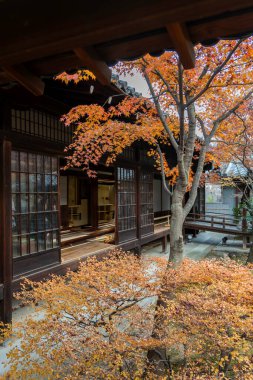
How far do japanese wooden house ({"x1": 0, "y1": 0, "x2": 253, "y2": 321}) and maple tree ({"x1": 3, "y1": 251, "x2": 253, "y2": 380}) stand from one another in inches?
82.6

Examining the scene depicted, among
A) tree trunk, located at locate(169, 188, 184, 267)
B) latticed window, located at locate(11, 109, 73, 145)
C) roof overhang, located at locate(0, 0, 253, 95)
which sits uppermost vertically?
latticed window, located at locate(11, 109, 73, 145)

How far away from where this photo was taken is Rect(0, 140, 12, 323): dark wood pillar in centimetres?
490

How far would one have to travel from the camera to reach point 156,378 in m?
2.91

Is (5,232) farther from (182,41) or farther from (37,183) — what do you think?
(182,41)

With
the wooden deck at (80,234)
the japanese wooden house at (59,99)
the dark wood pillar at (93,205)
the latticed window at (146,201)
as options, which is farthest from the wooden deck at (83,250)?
the dark wood pillar at (93,205)

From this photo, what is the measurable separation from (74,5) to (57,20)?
11 centimetres

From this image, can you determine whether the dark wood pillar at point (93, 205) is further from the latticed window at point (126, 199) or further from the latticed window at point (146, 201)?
the latticed window at point (126, 199)

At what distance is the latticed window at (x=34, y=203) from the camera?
17.4ft

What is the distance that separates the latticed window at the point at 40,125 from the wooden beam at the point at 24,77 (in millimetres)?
3681

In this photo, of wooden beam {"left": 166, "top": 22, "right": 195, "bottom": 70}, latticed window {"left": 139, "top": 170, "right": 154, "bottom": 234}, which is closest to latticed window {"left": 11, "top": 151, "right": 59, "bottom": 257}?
wooden beam {"left": 166, "top": 22, "right": 195, "bottom": 70}

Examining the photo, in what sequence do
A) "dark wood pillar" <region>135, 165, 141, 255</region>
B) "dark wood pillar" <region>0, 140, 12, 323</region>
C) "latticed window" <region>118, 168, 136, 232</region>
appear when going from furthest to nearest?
"dark wood pillar" <region>135, 165, 141, 255</region> < "latticed window" <region>118, 168, 136, 232</region> < "dark wood pillar" <region>0, 140, 12, 323</region>

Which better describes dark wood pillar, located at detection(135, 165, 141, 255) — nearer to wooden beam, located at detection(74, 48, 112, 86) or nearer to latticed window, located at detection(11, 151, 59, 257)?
latticed window, located at detection(11, 151, 59, 257)

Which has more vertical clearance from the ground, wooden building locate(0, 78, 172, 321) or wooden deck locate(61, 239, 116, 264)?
wooden building locate(0, 78, 172, 321)

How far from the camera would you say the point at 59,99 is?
6.01 m
